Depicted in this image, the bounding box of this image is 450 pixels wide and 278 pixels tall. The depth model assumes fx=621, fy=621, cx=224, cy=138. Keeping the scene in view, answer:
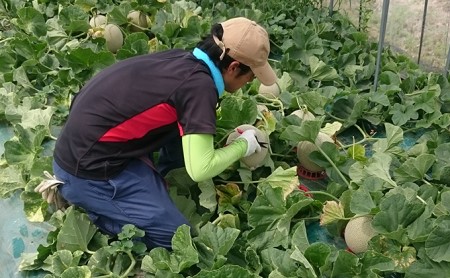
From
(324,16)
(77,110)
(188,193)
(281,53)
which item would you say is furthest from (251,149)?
(324,16)

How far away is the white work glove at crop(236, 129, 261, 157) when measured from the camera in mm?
2363

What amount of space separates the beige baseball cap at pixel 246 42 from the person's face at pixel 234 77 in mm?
29

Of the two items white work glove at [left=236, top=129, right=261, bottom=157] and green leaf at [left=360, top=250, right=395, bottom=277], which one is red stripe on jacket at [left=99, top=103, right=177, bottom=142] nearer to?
white work glove at [left=236, top=129, right=261, bottom=157]

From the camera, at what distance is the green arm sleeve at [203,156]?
2.09 meters

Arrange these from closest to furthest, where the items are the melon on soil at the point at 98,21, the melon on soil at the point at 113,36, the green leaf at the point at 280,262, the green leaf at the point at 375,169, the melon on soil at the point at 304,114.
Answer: the green leaf at the point at 280,262
the green leaf at the point at 375,169
the melon on soil at the point at 304,114
the melon on soil at the point at 113,36
the melon on soil at the point at 98,21

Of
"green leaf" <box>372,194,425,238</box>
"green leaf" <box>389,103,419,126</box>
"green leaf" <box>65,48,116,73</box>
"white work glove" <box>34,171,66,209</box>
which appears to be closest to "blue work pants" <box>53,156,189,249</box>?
"white work glove" <box>34,171,66,209</box>

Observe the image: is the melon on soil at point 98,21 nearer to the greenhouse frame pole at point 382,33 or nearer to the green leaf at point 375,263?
the greenhouse frame pole at point 382,33

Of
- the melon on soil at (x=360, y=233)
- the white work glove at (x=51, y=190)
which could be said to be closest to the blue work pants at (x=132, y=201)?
the white work glove at (x=51, y=190)

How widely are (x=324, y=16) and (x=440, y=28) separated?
0.70m

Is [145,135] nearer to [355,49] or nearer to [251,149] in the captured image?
[251,149]

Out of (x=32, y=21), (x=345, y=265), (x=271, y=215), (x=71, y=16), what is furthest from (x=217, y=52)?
(x=32, y=21)

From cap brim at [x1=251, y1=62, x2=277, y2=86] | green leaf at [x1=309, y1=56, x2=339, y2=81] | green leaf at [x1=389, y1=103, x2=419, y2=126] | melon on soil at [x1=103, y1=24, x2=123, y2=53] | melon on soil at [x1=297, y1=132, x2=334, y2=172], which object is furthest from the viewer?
melon on soil at [x1=103, y1=24, x2=123, y2=53]

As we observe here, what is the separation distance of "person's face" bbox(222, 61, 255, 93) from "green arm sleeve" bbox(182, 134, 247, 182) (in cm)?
23

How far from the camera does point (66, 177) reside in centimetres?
229
